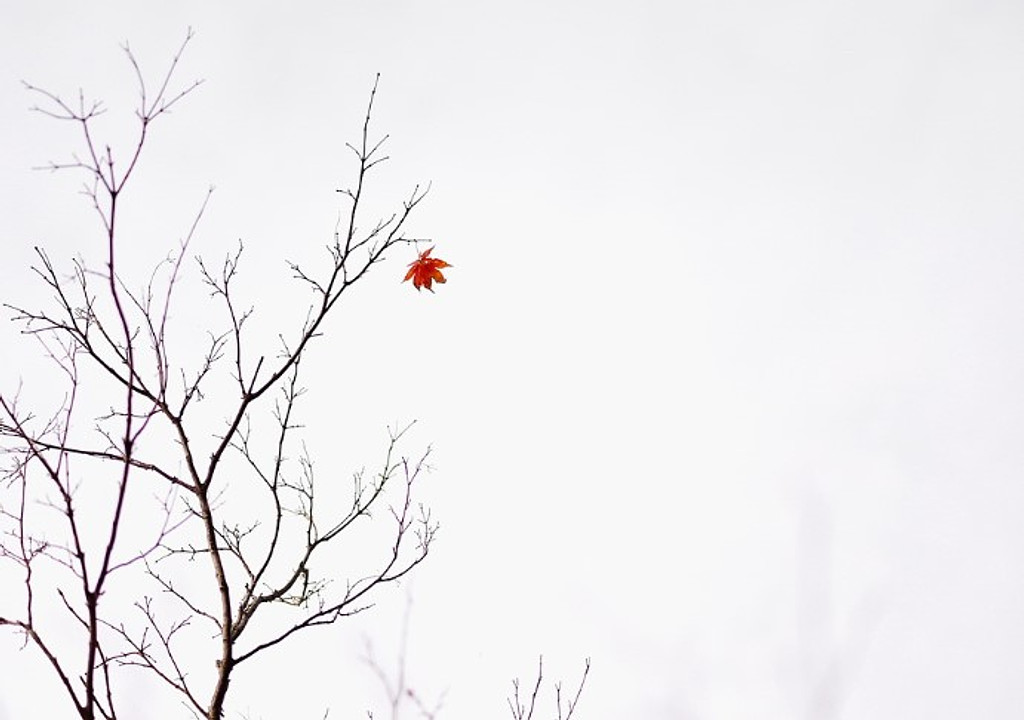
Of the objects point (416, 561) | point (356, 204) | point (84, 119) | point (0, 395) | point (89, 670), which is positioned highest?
point (356, 204)

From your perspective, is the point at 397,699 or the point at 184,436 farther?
the point at 397,699

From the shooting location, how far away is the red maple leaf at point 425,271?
2479 millimetres

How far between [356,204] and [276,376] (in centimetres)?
49

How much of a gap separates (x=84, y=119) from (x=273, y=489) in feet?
3.41

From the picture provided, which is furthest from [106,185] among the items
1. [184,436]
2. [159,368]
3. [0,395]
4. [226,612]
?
[226,612]

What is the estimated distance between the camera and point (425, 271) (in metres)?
2.49

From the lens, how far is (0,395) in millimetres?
1813

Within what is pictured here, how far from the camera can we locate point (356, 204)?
6.89 ft

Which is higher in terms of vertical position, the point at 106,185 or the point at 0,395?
the point at 106,185

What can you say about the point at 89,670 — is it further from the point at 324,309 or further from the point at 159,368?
the point at 324,309

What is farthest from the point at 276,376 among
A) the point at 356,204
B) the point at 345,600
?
the point at 345,600

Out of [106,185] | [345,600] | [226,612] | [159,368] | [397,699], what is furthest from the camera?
[397,699]

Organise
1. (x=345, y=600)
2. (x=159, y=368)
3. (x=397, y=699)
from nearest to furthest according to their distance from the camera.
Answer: (x=159, y=368)
(x=345, y=600)
(x=397, y=699)

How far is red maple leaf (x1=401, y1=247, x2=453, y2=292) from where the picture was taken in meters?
2.48
